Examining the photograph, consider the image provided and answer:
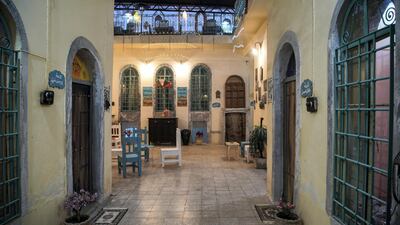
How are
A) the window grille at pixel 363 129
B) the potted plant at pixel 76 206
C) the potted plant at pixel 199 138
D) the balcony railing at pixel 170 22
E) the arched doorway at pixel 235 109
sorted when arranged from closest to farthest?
1. the window grille at pixel 363 129
2. the potted plant at pixel 76 206
3. the balcony railing at pixel 170 22
4. the potted plant at pixel 199 138
5. the arched doorway at pixel 235 109

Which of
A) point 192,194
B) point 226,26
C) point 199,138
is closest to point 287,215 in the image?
point 192,194

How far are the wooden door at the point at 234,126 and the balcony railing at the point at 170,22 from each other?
3.60 metres

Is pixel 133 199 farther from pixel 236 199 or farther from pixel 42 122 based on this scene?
pixel 42 122

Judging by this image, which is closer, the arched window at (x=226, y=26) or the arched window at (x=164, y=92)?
the arched window at (x=164, y=92)

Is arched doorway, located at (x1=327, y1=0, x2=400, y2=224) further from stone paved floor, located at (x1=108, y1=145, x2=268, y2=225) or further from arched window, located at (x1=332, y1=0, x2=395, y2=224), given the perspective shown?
stone paved floor, located at (x1=108, y1=145, x2=268, y2=225)

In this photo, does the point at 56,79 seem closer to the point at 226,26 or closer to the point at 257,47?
the point at 257,47

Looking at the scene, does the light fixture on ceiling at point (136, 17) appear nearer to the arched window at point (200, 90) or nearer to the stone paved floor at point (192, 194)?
the arched window at point (200, 90)

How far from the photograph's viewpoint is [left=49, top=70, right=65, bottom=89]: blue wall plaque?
3200 mm

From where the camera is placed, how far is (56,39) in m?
3.32

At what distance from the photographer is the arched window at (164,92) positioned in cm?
1284

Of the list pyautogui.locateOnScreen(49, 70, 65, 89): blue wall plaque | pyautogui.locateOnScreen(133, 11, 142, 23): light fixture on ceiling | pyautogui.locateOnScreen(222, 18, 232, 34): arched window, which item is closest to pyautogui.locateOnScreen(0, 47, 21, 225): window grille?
pyautogui.locateOnScreen(49, 70, 65, 89): blue wall plaque

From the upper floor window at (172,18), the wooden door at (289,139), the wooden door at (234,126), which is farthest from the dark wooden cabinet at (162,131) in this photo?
the wooden door at (289,139)

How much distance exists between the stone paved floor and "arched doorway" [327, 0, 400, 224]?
175cm

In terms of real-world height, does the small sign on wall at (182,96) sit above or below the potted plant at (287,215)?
above
